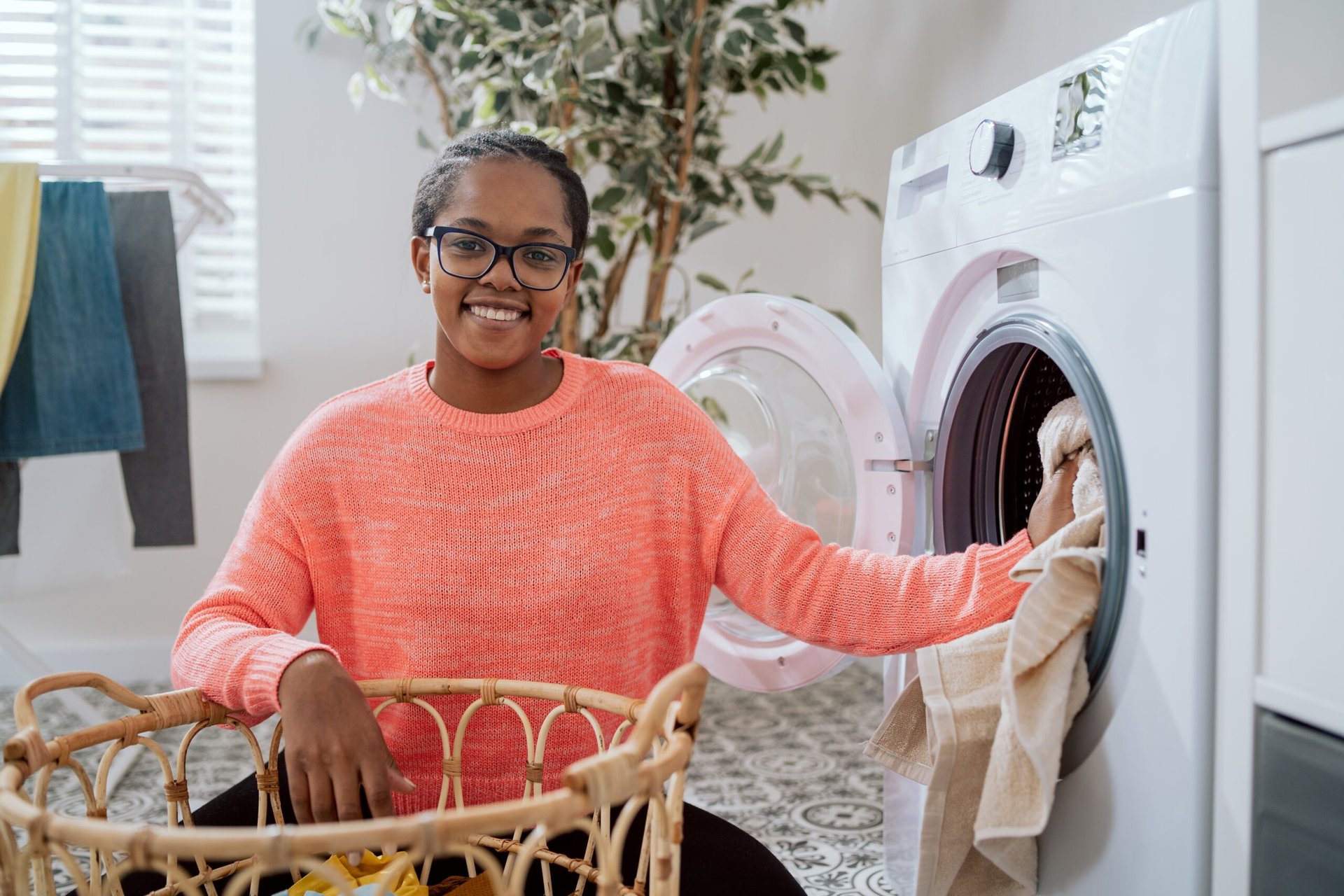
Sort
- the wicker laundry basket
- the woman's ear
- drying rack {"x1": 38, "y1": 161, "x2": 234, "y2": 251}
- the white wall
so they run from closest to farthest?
1. the wicker laundry basket
2. the woman's ear
3. drying rack {"x1": 38, "y1": 161, "x2": 234, "y2": 251}
4. the white wall

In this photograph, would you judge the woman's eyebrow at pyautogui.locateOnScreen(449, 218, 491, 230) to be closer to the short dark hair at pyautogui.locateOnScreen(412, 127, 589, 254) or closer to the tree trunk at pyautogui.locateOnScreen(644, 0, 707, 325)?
the short dark hair at pyautogui.locateOnScreen(412, 127, 589, 254)

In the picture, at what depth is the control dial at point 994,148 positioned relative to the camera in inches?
39.1

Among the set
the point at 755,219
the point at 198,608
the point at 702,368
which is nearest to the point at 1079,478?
the point at 702,368

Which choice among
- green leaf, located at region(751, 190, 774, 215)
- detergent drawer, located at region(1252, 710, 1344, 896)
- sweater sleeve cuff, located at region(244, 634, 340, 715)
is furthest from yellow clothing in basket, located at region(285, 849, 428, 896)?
green leaf, located at region(751, 190, 774, 215)

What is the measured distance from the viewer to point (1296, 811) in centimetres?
71

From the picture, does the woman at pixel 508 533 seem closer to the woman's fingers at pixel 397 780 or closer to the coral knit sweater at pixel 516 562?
the coral knit sweater at pixel 516 562

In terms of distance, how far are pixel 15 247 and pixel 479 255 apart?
3.39 feet

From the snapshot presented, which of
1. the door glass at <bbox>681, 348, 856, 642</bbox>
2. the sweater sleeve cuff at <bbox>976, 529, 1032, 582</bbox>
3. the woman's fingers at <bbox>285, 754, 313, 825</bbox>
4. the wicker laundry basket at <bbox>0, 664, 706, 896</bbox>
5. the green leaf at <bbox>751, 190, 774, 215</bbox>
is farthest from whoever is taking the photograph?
the green leaf at <bbox>751, 190, 774, 215</bbox>

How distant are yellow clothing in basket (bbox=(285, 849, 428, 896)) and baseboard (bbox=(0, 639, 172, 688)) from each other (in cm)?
180

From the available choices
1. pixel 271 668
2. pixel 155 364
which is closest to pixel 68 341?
pixel 155 364

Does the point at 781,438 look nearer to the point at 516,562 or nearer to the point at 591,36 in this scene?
the point at 516,562

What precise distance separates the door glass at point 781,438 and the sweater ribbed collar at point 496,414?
0.36 meters

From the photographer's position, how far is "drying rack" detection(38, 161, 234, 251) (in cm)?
160

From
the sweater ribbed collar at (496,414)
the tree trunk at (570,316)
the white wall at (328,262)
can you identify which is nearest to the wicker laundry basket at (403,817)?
the sweater ribbed collar at (496,414)
